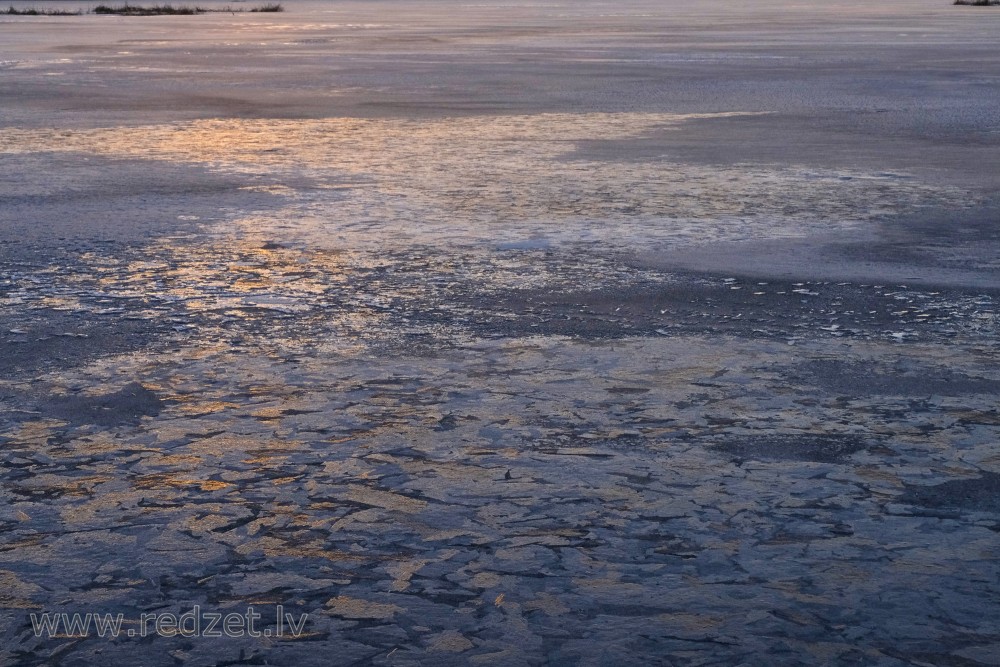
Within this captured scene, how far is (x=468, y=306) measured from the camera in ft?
19.6

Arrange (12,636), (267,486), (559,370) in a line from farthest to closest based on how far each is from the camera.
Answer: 1. (559,370)
2. (267,486)
3. (12,636)

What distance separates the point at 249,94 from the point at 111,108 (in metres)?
2.20

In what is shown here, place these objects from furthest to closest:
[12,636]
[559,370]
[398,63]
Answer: [398,63] < [559,370] < [12,636]

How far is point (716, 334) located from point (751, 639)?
2.62 meters

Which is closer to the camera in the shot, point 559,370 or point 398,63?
point 559,370

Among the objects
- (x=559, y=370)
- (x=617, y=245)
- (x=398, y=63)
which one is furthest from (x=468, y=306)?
(x=398, y=63)

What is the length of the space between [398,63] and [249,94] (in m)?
7.18

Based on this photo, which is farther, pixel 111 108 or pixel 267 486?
pixel 111 108

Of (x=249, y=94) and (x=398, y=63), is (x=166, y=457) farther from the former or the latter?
(x=398, y=63)

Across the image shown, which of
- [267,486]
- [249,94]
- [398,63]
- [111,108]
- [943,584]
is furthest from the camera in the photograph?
[398,63]

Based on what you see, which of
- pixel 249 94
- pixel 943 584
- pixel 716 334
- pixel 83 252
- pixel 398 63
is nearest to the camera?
pixel 943 584

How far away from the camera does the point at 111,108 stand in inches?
638

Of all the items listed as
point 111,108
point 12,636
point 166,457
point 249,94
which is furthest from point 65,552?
point 249,94

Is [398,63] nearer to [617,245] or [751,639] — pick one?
[617,245]
